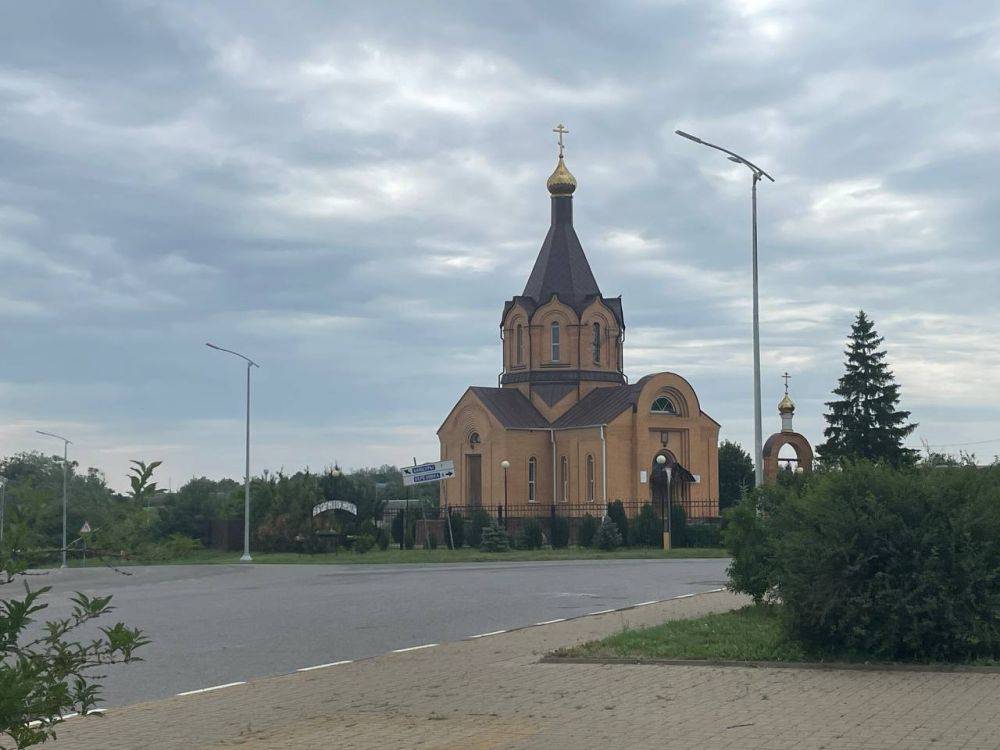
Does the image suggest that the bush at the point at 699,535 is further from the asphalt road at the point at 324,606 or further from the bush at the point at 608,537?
the asphalt road at the point at 324,606

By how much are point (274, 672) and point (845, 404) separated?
47425mm

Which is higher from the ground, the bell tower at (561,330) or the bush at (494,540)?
the bell tower at (561,330)

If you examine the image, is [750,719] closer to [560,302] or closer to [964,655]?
[964,655]

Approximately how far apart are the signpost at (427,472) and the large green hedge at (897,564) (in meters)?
33.1

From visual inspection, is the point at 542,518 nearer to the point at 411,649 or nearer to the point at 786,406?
the point at 786,406

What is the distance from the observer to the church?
54.4 metres

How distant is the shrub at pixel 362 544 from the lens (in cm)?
→ 4416

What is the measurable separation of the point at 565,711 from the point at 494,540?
3333cm

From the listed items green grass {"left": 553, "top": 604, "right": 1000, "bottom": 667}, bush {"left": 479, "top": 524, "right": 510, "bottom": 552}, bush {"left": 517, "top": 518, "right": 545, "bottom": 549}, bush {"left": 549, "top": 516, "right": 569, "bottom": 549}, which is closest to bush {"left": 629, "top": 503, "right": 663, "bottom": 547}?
bush {"left": 549, "top": 516, "right": 569, "bottom": 549}

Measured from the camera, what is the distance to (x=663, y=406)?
56.3 meters

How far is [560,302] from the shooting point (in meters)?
57.2

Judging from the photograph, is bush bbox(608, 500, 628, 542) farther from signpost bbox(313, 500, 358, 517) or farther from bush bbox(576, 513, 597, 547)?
signpost bbox(313, 500, 358, 517)

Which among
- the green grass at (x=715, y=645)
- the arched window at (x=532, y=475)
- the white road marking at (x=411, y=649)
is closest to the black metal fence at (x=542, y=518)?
the arched window at (x=532, y=475)

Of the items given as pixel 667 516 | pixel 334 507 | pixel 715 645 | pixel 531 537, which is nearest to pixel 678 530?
pixel 667 516
